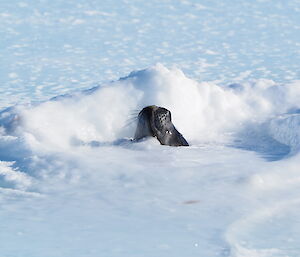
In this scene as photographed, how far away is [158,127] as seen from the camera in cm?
550

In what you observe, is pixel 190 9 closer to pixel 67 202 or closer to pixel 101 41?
pixel 101 41

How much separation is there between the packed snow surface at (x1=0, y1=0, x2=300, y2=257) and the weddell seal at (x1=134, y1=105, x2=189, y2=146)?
0.10 metres

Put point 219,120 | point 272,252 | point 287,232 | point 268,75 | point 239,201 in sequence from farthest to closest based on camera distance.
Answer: point 268,75 < point 219,120 < point 239,201 < point 287,232 < point 272,252

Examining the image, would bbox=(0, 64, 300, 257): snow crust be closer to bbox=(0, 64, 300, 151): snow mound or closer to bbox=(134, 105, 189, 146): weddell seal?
bbox=(0, 64, 300, 151): snow mound

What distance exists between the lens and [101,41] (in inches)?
426

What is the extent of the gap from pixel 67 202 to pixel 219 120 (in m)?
2.19

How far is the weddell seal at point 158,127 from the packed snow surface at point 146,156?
0.31ft

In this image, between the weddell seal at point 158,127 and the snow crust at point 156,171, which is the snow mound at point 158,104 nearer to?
the snow crust at point 156,171

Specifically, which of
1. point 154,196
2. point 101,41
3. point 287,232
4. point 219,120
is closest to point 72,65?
point 101,41

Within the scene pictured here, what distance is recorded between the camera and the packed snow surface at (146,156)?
12.1ft

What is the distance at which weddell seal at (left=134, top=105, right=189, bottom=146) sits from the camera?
549 cm

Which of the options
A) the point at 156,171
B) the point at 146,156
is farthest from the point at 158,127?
the point at 156,171

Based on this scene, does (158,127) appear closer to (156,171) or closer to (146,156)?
(146,156)

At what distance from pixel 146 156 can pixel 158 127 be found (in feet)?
1.54
